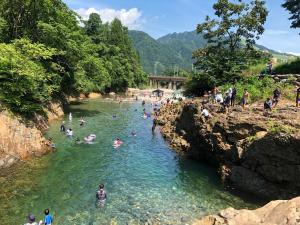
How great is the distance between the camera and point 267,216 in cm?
1366

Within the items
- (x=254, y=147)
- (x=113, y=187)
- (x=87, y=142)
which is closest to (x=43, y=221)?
(x=113, y=187)

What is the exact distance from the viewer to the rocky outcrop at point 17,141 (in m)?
28.1

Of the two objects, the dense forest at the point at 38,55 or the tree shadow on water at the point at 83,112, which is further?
the tree shadow on water at the point at 83,112

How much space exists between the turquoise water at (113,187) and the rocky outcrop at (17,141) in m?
1.11

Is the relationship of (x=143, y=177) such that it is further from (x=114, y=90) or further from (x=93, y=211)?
(x=114, y=90)

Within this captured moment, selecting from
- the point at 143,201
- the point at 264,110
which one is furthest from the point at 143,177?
the point at 264,110

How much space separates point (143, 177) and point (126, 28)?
99.1 m

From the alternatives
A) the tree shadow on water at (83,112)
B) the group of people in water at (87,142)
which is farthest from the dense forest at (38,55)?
the group of people in water at (87,142)

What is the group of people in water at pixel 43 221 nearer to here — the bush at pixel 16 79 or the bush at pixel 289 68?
the bush at pixel 16 79

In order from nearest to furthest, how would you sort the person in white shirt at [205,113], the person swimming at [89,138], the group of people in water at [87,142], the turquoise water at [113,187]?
the group of people in water at [87,142]
the turquoise water at [113,187]
the person in white shirt at [205,113]
the person swimming at [89,138]

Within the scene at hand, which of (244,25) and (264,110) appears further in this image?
(244,25)

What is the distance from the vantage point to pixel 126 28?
120 meters

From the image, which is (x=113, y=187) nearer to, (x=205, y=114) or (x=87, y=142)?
(x=205, y=114)

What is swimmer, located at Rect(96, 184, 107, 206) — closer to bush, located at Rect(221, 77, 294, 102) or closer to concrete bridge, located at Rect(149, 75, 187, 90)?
bush, located at Rect(221, 77, 294, 102)
